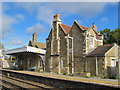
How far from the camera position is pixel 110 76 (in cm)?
1634

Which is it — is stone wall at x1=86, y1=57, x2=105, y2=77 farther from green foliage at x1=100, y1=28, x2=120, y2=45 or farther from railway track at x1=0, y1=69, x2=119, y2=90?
green foliage at x1=100, y1=28, x2=120, y2=45

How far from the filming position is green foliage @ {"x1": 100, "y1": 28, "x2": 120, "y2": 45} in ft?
121

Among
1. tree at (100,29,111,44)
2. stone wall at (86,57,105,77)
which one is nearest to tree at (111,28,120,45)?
tree at (100,29,111,44)

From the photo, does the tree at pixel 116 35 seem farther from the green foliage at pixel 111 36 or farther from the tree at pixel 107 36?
the tree at pixel 107 36

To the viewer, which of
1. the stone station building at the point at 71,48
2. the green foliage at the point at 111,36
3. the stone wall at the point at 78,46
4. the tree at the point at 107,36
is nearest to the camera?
the stone station building at the point at 71,48

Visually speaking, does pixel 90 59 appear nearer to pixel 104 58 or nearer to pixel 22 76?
pixel 104 58

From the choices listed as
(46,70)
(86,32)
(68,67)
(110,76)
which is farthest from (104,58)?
(46,70)

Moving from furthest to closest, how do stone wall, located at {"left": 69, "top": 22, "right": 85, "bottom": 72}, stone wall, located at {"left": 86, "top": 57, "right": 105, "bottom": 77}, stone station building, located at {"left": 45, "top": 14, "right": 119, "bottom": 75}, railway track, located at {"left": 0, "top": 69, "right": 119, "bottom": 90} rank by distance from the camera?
stone wall, located at {"left": 69, "top": 22, "right": 85, "bottom": 72} → stone station building, located at {"left": 45, "top": 14, "right": 119, "bottom": 75} → stone wall, located at {"left": 86, "top": 57, "right": 105, "bottom": 77} → railway track, located at {"left": 0, "top": 69, "right": 119, "bottom": 90}

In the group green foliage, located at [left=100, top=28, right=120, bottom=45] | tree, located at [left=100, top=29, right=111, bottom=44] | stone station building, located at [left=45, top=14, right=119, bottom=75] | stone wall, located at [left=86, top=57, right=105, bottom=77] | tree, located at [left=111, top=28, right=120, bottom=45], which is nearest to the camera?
stone wall, located at [left=86, top=57, right=105, bottom=77]

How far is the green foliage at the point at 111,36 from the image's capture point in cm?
3701

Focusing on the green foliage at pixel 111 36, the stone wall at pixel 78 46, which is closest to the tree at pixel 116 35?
the green foliage at pixel 111 36

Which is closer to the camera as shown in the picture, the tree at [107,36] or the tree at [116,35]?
the tree at [116,35]

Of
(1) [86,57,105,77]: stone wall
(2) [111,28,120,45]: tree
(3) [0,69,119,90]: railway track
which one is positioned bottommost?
(3) [0,69,119,90]: railway track

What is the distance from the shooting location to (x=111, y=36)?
40344 millimetres
